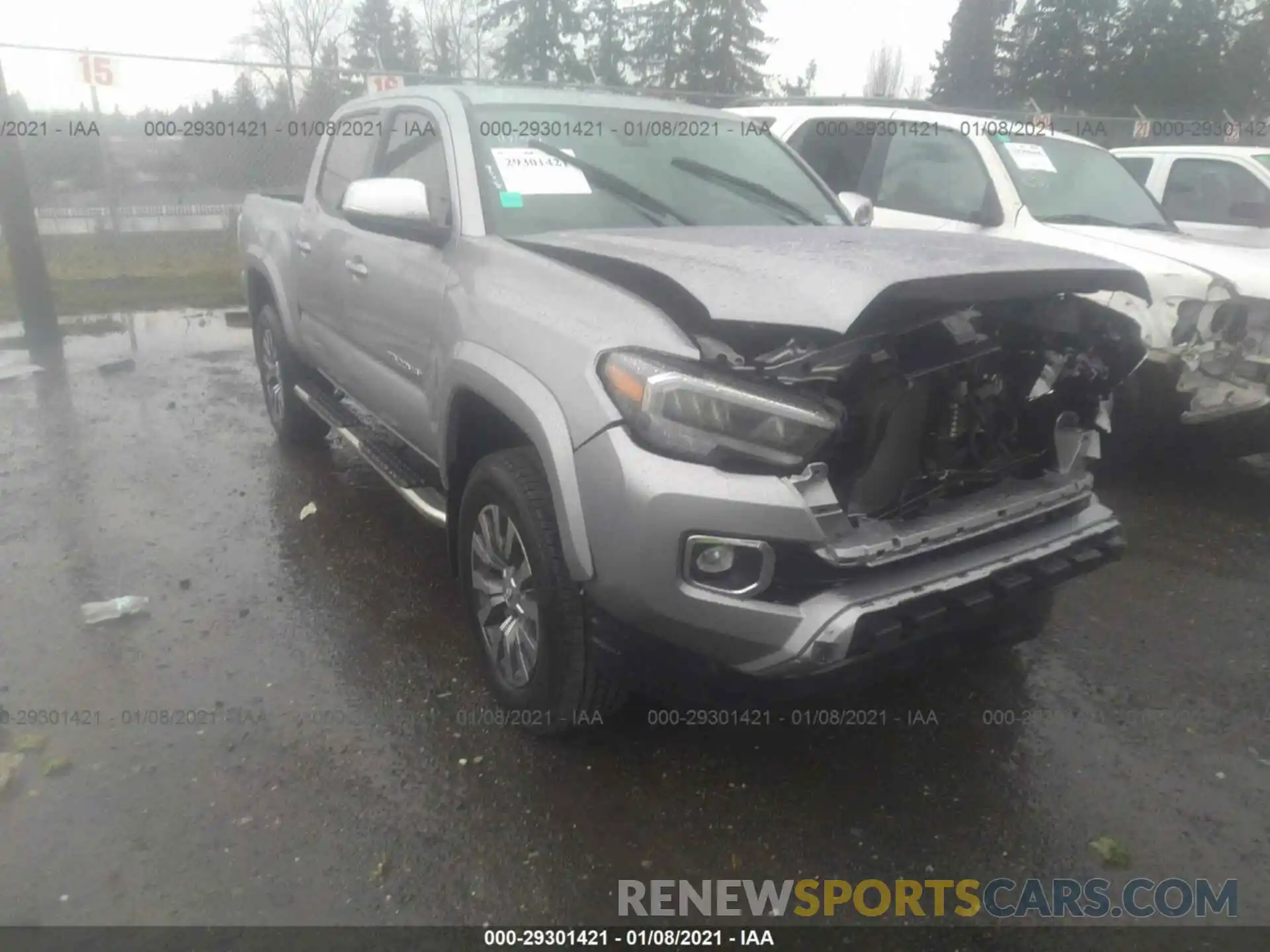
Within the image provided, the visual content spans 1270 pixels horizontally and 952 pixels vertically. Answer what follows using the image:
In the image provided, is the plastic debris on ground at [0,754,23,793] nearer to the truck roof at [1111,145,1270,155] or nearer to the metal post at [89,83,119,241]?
the truck roof at [1111,145,1270,155]

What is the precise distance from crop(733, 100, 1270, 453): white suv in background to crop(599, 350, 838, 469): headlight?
237 cm

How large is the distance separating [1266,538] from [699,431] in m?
3.88

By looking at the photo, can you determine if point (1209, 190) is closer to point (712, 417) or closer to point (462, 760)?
point (712, 417)

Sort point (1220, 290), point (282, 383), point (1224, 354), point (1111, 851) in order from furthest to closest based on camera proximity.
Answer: point (282, 383), point (1224, 354), point (1220, 290), point (1111, 851)

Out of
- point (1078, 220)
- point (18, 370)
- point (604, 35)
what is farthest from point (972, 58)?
point (18, 370)

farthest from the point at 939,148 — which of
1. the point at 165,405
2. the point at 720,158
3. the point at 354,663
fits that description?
the point at 165,405

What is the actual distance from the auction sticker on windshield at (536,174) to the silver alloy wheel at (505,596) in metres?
1.19

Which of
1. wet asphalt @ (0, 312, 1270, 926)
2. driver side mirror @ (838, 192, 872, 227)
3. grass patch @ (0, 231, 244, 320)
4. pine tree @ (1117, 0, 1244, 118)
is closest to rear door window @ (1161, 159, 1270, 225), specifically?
A: wet asphalt @ (0, 312, 1270, 926)

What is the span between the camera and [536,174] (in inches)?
132

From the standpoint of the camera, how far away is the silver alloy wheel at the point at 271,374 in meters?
5.49

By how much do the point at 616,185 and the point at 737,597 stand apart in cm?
186

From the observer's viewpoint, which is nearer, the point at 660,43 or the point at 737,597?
the point at 737,597

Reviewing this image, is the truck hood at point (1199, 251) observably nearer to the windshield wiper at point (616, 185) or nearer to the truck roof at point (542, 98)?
the truck roof at point (542, 98)

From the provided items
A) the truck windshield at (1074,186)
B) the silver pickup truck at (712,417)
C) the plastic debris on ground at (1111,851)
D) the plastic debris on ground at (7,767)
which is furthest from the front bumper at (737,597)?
the truck windshield at (1074,186)
